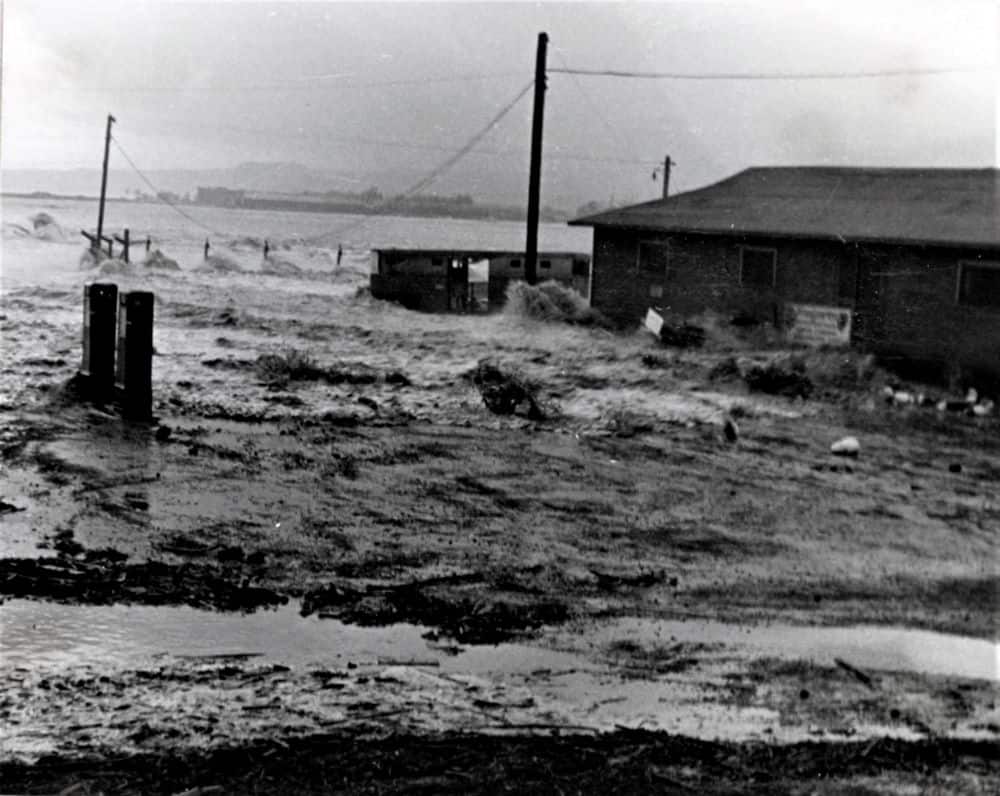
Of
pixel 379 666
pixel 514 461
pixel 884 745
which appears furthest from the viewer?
pixel 514 461

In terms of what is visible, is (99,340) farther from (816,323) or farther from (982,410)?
(816,323)

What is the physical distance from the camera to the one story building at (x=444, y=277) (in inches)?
1034

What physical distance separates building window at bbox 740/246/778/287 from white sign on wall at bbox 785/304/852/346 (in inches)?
28.2

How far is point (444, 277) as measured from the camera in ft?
87.2

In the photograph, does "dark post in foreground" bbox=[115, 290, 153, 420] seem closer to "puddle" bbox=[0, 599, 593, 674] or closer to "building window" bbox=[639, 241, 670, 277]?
"puddle" bbox=[0, 599, 593, 674]

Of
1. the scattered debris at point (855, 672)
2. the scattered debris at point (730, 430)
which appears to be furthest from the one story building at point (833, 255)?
the scattered debris at point (855, 672)

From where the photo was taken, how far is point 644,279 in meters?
23.6

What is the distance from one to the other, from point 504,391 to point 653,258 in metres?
7.54

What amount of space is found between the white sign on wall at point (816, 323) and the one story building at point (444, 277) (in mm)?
7504

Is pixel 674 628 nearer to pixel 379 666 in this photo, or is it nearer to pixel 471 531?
pixel 379 666

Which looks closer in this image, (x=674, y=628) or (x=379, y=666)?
(x=379, y=666)

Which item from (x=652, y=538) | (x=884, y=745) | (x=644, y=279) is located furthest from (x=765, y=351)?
(x=884, y=745)

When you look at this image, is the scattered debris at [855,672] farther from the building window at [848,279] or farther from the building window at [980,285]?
the building window at [848,279]

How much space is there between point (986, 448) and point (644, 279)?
1003 centimetres
